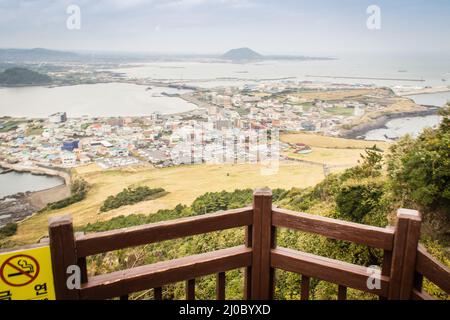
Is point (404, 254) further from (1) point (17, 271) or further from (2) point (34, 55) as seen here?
(2) point (34, 55)

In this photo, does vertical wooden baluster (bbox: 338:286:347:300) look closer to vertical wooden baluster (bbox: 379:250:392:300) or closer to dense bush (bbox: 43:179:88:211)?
vertical wooden baluster (bbox: 379:250:392:300)

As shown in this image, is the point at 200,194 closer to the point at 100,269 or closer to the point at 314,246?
the point at 314,246

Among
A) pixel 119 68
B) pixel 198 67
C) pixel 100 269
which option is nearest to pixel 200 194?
pixel 100 269

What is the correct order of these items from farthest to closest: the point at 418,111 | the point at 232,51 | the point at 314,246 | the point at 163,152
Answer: the point at 232,51 → the point at 163,152 → the point at 418,111 → the point at 314,246

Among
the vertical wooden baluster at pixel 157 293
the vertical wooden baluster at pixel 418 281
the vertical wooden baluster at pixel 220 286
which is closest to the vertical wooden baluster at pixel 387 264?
the vertical wooden baluster at pixel 418 281

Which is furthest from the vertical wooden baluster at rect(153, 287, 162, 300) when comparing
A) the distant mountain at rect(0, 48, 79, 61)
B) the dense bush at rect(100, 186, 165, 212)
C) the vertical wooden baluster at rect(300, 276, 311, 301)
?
the distant mountain at rect(0, 48, 79, 61)

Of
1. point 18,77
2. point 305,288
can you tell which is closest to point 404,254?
point 305,288
